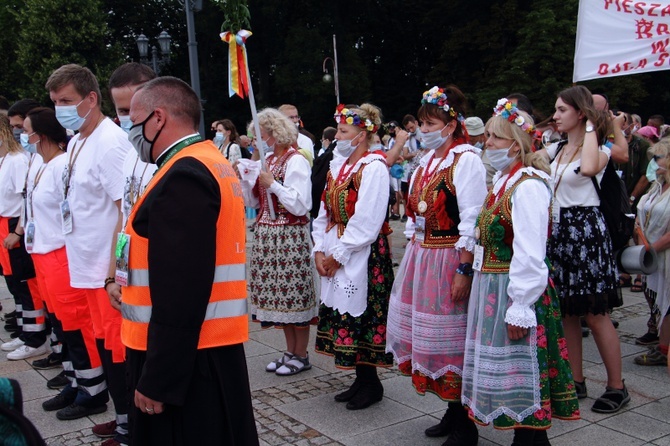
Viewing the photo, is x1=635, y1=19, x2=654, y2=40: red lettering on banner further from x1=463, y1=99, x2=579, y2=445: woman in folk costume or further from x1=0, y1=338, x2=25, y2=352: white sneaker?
x1=0, y1=338, x2=25, y2=352: white sneaker

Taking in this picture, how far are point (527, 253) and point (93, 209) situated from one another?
8.63ft

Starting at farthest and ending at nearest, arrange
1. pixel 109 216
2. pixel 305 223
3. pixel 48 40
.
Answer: pixel 48 40 → pixel 305 223 → pixel 109 216

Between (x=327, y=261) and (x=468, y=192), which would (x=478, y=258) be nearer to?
(x=468, y=192)

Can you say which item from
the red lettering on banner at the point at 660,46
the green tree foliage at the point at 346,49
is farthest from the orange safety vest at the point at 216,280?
the green tree foliage at the point at 346,49

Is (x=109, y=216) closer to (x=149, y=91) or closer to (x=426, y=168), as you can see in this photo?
(x=149, y=91)

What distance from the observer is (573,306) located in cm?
452

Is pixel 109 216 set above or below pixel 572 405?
above

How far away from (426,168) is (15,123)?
185 inches

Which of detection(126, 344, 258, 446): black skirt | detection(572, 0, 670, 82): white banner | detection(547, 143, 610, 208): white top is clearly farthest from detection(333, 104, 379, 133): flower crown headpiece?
detection(126, 344, 258, 446): black skirt

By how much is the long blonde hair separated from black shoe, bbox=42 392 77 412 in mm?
3660

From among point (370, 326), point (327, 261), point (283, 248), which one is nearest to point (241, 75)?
point (283, 248)

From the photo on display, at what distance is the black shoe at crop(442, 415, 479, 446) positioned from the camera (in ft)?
13.0

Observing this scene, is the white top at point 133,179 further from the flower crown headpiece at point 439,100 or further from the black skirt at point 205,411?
the flower crown headpiece at point 439,100

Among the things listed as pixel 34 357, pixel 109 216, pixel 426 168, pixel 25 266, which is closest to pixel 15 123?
pixel 25 266
